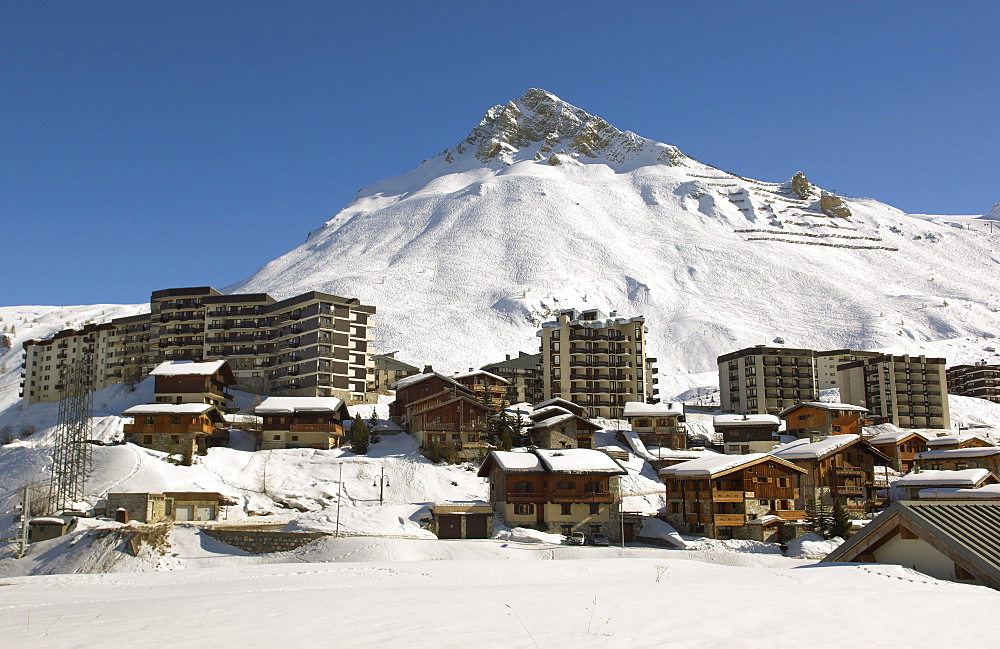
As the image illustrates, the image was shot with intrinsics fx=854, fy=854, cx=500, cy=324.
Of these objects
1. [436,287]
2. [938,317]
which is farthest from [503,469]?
[938,317]

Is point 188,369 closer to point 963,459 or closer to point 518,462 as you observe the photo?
point 518,462

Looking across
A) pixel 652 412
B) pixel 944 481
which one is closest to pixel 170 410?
pixel 652 412

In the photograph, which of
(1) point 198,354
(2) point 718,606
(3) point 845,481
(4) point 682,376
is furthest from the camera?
(4) point 682,376

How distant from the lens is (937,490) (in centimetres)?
5112

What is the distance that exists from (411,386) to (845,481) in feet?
120

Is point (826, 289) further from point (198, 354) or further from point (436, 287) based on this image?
point (198, 354)

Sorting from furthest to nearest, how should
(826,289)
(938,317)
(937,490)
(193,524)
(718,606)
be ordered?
(826,289) < (938,317) < (937,490) < (193,524) < (718,606)

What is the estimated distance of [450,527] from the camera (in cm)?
4953

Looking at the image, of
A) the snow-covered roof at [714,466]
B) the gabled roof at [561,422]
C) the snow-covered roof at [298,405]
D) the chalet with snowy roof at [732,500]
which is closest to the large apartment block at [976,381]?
the gabled roof at [561,422]

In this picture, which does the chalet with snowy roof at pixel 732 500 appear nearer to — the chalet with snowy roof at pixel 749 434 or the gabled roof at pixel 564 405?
the chalet with snowy roof at pixel 749 434

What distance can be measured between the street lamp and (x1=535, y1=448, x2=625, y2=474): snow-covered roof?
35.9 feet

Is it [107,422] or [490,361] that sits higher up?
[490,361]

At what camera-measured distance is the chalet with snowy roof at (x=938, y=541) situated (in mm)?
15852

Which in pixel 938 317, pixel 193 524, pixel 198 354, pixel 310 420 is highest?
pixel 938 317
